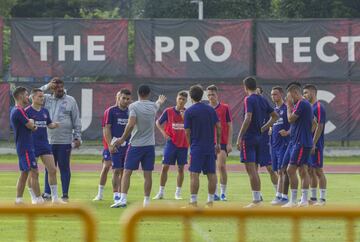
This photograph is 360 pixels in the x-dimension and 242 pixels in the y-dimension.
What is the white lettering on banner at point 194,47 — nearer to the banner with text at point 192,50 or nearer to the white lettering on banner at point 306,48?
the banner with text at point 192,50

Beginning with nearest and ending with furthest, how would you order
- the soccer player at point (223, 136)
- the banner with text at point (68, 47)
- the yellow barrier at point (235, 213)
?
the yellow barrier at point (235, 213), the soccer player at point (223, 136), the banner with text at point (68, 47)

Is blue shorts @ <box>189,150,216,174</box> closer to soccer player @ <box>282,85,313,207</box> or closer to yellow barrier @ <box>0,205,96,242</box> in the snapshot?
soccer player @ <box>282,85,313,207</box>

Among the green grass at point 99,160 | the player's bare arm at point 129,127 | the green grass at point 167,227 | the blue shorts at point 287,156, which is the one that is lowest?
the green grass at point 167,227

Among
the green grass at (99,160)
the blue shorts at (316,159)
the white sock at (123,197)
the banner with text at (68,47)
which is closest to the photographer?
the white sock at (123,197)

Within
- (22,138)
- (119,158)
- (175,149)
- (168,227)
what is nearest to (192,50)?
(175,149)

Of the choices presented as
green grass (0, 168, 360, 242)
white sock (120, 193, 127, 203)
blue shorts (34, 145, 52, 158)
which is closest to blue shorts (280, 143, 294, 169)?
Result: green grass (0, 168, 360, 242)

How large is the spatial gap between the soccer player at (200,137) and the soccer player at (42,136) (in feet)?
8.08

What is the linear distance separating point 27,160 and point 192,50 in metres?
20.3

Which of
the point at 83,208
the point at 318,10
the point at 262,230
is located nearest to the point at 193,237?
the point at 262,230

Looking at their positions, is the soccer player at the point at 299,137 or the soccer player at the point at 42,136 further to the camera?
the soccer player at the point at 42,136

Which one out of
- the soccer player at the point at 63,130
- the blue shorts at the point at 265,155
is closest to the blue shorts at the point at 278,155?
the blue shorts at the point at 265,155

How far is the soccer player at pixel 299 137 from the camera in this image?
16.9 m

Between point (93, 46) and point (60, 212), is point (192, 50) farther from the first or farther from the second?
point (60, 212)

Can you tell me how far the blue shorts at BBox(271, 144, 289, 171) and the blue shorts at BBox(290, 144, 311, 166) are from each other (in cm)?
143
